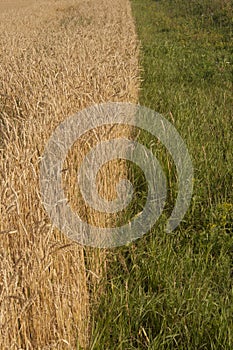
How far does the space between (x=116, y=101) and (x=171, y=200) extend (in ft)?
2.75

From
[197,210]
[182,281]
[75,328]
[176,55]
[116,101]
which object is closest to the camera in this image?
[75,328]

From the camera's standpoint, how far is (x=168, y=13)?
1692 centimetres

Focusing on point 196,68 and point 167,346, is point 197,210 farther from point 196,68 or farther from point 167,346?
point 196,68

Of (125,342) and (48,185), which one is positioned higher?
(48,185)

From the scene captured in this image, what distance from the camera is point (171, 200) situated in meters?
3.34

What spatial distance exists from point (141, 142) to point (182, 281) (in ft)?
5.86

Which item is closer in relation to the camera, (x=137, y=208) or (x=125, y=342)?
(x=125, y=342)

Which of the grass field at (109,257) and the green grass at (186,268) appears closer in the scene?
the grass field at (109,257)

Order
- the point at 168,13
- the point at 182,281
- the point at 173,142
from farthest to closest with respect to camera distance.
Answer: the point at 168,13 → the point at 173,142 → the point at 182,281

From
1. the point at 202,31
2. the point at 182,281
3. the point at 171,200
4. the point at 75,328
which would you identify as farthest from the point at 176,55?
the point at 75,328

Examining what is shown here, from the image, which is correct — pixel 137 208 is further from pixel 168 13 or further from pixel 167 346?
pixel 168 13

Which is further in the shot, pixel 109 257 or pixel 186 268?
pixel 109 257

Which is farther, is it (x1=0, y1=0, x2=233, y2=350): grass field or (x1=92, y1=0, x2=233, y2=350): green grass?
(x1=92, y1=0, x2=233, y2=350): green grass

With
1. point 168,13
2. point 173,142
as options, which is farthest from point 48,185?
point 168,13
